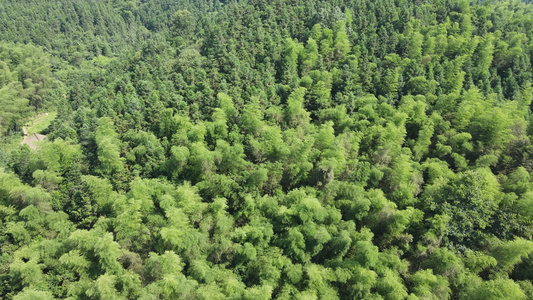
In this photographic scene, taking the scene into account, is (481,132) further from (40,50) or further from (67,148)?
(40,50)

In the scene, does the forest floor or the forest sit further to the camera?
the forest floor

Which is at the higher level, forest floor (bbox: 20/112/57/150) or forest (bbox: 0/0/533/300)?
forest (bbox: 0/0/533/300)

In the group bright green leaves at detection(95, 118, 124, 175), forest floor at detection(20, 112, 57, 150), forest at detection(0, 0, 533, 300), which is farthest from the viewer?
forest floor at detection(20, 112, 57, 150)

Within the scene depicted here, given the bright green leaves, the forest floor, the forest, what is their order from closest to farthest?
1. the forest
2. the bright green leaves
3. the forest floor

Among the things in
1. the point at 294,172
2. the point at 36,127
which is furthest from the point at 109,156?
the point at 36,127

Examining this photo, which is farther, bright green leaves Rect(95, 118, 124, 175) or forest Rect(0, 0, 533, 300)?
bright green leaves Rect(95, 118, 124, 175)

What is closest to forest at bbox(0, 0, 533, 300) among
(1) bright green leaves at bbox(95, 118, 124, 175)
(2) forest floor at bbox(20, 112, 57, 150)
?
(1) bright green leaves at bbox(95, 118, 124, 175)

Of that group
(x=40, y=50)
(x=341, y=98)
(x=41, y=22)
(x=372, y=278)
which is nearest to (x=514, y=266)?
(x=372, y=278)

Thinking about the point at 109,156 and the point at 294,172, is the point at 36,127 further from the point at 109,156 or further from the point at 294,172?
the point at 294,172

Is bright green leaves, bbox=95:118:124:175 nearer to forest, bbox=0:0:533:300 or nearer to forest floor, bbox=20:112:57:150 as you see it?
forest, bbox=0:0:533:300
